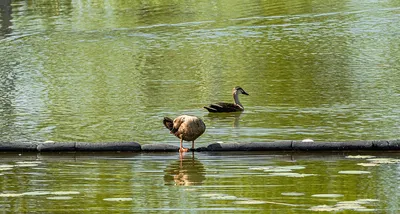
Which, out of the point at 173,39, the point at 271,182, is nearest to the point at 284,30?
the point at 173,39

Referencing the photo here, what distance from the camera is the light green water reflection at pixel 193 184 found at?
10.8 meters

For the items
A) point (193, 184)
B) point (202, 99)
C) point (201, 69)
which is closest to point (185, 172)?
point (193, 184)

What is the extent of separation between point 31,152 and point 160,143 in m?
1.93

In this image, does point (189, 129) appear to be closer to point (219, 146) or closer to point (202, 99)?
point (219, 146)

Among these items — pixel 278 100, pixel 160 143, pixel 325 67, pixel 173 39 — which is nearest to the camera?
pixel 160 143

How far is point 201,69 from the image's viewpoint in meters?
28.5

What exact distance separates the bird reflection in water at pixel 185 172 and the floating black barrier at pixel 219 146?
0.48 metres

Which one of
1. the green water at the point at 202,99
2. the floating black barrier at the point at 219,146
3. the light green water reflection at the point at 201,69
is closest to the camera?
the green water at the point at 202,99

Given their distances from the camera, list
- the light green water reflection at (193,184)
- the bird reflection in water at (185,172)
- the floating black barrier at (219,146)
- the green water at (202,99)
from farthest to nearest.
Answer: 1. the floating black barrier at (219,146)
2. the bird reflection in water at (185,172)
3. the green water at (202,99)
4. the light green water reflection at (193,184)

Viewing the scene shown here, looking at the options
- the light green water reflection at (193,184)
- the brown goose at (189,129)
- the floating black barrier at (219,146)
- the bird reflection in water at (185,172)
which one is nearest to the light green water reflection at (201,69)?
the brown goose at (189,129)

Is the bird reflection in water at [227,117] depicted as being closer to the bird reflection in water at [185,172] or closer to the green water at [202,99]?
the green water at [202,99]

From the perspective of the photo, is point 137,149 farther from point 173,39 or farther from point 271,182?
point 173,39

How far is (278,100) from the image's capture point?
2178 centimetres

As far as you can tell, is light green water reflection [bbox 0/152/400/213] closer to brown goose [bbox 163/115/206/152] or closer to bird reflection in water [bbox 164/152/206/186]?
bird reflection in water [bbox 164/152/206/186]
